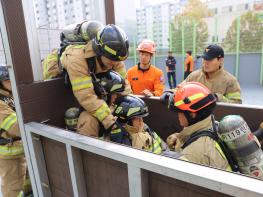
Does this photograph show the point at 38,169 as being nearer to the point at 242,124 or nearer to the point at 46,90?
the point at 46,90

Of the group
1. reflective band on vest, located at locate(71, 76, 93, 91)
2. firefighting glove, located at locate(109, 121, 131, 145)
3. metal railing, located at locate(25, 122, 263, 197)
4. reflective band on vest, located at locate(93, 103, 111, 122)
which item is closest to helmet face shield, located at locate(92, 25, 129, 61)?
reflective band on vest, located at locate(71, 76, 93, 91)

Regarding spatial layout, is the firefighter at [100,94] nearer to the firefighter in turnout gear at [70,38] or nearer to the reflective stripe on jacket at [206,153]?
the firefighter in turnout gear at [70,38]

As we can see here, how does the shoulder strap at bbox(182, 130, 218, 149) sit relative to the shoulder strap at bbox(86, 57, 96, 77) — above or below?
below

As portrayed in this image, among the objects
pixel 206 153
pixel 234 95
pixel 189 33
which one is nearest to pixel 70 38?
pixel 206 153

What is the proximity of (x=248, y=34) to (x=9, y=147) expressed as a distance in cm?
1134

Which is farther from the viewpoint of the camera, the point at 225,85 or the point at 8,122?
the point at 225,85

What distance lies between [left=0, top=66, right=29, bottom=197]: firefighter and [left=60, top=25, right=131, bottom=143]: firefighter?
2.44 ft

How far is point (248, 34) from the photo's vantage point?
11164mm

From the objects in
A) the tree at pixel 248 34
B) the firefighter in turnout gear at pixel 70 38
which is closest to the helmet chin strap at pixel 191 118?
the firefighter in turnout gear at pixel 70 38

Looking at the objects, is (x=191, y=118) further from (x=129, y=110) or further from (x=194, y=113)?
(x=129, y=110)

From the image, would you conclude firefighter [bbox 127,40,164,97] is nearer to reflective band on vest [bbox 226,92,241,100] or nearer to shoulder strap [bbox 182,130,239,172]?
reflective band on vest [bbox 226,92,241,100]

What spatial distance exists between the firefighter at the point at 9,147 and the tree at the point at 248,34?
36.2ft

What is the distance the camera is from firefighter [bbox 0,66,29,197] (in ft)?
7.62

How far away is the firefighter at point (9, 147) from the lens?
2.32m
